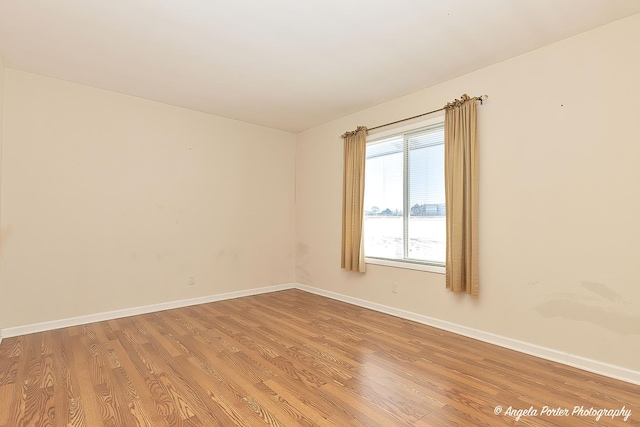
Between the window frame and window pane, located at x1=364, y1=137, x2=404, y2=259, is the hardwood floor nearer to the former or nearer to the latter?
the window frame

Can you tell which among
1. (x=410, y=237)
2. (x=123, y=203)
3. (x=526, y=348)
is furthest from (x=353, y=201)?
(x=123, y=203)

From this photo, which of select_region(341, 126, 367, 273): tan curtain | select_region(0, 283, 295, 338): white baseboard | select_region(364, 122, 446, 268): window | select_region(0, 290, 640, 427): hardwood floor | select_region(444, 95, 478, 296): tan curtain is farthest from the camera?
select_region(341, 126, 367, 273): tan curtain

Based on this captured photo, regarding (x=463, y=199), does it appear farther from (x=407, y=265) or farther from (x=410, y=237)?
(x=407, y=265)

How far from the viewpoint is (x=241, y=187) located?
5.20 metres

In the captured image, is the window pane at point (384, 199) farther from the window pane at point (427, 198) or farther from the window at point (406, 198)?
the window pane at point (427, 198)

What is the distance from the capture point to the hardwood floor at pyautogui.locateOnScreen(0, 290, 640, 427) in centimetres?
198

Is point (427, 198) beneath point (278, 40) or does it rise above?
beneath

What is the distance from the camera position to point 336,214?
508 cm

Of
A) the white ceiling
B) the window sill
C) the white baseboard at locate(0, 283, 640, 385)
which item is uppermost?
the white ceiling

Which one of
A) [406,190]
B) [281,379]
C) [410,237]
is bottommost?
[281,379]

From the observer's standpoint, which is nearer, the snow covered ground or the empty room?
the empty room

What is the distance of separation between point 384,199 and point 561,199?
2063 millimetres

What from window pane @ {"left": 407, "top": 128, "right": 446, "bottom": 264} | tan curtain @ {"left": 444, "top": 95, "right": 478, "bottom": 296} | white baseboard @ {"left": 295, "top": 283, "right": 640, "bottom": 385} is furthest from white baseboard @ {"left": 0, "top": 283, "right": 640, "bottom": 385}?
window pane @ {"left": 407, "top": 128, "right": 446, "bottom": 264}

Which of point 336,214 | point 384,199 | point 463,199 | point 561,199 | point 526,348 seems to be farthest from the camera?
point 336,214
